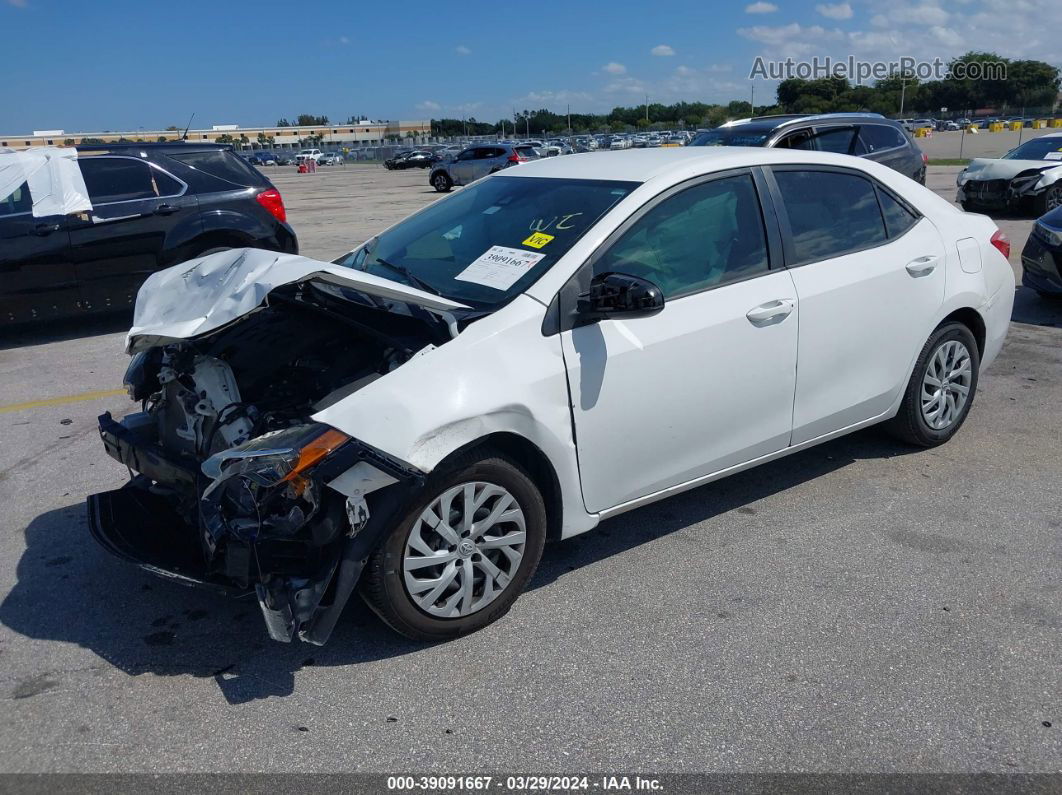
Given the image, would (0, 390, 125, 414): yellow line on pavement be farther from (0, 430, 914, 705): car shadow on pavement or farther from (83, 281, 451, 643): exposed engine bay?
(83, 281, 451, 643): exposed engine bay

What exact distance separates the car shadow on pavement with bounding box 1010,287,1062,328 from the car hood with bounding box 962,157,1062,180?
6790 millimetres

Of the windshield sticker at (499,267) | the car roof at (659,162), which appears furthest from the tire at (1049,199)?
the windshield sticker at (499,267)

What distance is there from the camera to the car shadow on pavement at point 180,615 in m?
3.21

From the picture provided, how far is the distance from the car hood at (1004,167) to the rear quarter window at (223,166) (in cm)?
1230

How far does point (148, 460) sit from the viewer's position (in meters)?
3.55

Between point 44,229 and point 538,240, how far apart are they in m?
6.07

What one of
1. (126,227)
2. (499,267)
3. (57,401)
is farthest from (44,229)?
(499,267)

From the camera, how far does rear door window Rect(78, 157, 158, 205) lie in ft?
27.2

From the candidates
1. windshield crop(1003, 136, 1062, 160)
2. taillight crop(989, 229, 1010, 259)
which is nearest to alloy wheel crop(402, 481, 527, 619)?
taillight crop(989, 229, 1010, 259)

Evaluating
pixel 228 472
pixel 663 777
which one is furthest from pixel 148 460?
pixel 663 777

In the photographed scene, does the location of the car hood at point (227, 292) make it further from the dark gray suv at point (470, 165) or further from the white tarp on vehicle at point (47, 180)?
the dark gray suv at point (470, 165)

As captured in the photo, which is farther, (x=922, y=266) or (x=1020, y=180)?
(x=1020, y=180)

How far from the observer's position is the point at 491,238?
3.97m

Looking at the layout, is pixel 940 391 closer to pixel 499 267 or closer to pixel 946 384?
pixel 946 384
